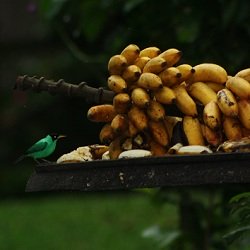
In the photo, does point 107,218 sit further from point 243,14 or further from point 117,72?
point 117,72

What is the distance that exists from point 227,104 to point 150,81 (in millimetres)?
194

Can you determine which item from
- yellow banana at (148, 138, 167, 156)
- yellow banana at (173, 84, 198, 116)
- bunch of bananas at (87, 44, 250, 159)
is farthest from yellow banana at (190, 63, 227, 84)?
yellow banana at (148, 138, 167, 156)

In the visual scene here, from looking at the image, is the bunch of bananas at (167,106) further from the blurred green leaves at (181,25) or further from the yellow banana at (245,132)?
the blurred green leaves at (181,25)

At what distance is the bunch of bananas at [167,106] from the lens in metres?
2.68

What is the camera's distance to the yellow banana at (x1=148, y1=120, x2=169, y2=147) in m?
2.70

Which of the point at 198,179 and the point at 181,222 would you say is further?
the point at 181,222

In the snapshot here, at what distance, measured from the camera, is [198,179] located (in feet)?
8.08

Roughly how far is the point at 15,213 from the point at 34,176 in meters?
7.42

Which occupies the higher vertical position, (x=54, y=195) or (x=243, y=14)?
(x=243, y=14)

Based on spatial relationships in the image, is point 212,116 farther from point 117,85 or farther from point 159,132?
point 117,85

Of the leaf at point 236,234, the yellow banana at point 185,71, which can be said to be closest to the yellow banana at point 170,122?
the yellow banana at point 185,71

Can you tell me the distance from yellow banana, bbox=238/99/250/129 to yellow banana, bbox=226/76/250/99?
2 centimetres

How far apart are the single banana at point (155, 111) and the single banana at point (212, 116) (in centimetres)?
10

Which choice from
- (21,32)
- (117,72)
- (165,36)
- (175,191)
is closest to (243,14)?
(165,36)
